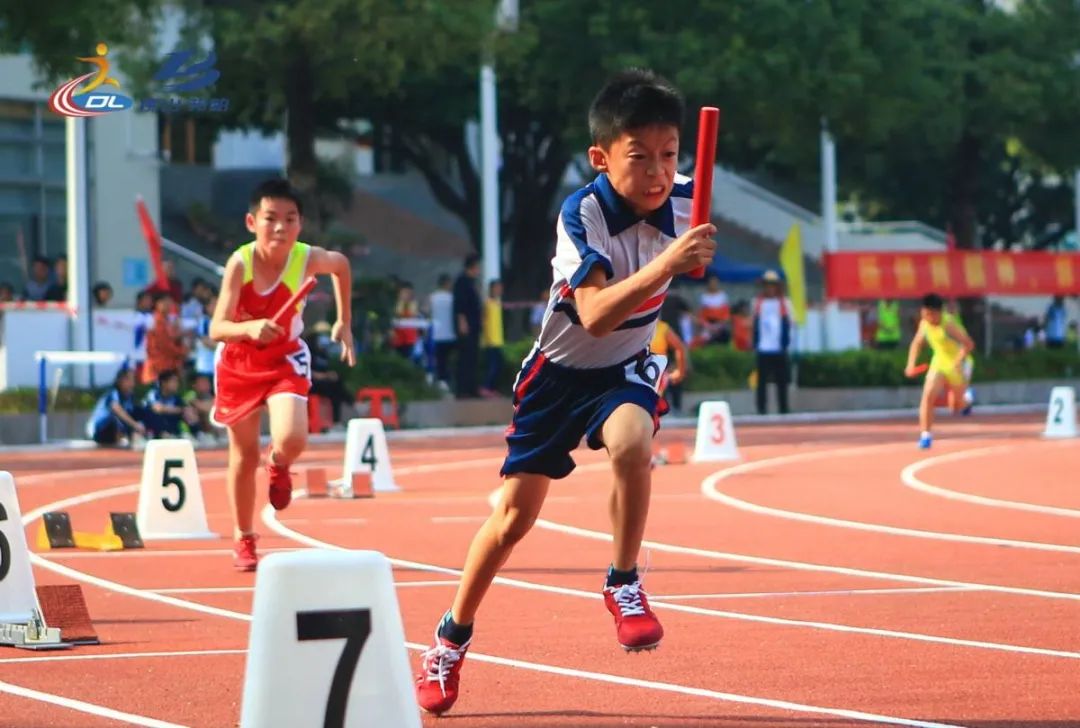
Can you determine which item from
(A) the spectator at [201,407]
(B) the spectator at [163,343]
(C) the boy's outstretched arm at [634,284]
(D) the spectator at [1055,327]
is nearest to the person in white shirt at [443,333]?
(A) the spectator at [201,407]

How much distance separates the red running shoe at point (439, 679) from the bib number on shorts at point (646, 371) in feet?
3.41

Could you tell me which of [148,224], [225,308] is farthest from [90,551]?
[148,224]

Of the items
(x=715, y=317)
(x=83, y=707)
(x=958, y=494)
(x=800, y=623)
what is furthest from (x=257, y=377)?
(x=715, y=317)

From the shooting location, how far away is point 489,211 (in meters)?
36.1

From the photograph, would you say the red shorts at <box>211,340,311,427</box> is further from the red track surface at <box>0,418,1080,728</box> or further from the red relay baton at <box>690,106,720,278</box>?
the red relay baton at <box>690,106,720,278</box>

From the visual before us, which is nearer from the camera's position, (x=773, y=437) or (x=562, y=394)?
(x=562, y=394)

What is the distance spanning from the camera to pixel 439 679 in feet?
24.4

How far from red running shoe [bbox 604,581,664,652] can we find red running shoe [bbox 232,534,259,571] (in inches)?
207

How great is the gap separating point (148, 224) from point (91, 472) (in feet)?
31.4

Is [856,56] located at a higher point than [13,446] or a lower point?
higher

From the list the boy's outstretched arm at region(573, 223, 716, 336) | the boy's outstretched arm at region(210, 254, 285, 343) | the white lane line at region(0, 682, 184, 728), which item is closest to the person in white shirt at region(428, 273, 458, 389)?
the boy's outstretched arm at region(210, 254, 285, 343)

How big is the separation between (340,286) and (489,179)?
76.6 ft

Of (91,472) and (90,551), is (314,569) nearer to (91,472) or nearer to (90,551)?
(90,551)

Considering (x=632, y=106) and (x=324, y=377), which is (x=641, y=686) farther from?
(x=324, y=377)
